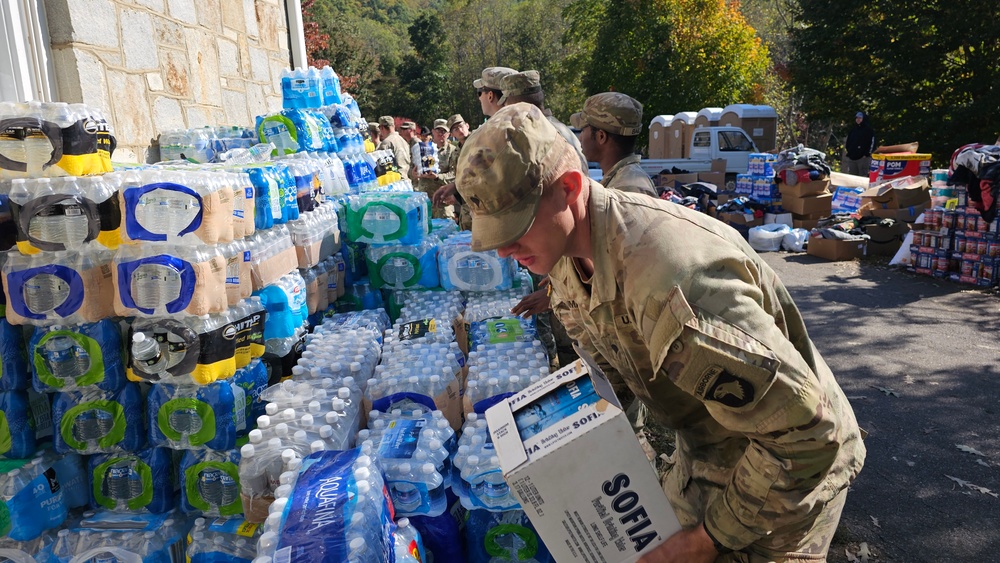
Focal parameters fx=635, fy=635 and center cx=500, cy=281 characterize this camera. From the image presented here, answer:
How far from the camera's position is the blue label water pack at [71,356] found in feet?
10.3

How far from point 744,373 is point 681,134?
20315 millimetres

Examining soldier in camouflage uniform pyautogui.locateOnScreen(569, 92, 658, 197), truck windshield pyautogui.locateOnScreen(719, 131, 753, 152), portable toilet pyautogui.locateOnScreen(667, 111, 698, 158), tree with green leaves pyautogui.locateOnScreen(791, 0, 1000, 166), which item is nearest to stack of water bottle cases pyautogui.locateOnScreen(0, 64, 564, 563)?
soldier in camouflage uniform pyautogui.locateOnScreen(569, 92, 658, 197)

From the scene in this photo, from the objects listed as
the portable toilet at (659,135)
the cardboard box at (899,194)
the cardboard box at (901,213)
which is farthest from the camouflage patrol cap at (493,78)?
the portable toilet at (659,135)

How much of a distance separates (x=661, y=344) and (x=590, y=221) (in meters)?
0.40

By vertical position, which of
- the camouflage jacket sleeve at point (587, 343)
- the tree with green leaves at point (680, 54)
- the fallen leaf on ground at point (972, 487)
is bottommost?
the fallen leaf on ground at point (972, 487)

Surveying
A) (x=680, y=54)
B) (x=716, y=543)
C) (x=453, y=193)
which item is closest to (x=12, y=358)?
(x=453, y=193)

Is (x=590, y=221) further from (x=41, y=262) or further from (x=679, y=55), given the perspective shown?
(x=679, y=55)

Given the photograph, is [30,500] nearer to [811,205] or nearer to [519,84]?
[519,84]

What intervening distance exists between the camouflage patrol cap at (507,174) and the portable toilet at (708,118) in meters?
20.0

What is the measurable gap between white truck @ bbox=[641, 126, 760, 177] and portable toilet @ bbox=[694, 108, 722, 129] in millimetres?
2532

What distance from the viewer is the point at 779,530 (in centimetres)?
165

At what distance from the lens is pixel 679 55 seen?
24.4 meters

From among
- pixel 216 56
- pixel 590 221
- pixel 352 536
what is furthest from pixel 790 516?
pixel 216 56

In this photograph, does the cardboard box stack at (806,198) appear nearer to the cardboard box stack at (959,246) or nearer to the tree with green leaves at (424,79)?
the cardboard box stack at (959,246)
